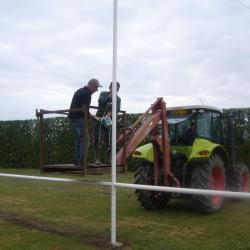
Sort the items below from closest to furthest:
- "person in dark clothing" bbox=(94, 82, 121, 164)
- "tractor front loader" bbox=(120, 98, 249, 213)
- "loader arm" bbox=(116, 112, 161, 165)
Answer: "person in dark clothing" bbox=(94, 82, 121, 164), "loader arm" bbox=(116, 112, 161, 165), "tractor front loader" bbox=(120, 98, 249, 213)

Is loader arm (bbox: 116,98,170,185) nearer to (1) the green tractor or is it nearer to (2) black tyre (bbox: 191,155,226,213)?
(1) the green tractor

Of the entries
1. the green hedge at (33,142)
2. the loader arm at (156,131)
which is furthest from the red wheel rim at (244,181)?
the green hedge at (33,142)

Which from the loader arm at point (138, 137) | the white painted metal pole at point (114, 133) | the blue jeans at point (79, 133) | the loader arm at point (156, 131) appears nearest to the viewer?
the white painted metal pole at point (114, 133)

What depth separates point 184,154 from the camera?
983cm

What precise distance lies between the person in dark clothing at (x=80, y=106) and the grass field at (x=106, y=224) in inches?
48.1

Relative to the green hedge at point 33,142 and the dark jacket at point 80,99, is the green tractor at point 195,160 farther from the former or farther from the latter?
the green hedge at point 33,142

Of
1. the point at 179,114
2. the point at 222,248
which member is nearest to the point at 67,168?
the point at 222,248

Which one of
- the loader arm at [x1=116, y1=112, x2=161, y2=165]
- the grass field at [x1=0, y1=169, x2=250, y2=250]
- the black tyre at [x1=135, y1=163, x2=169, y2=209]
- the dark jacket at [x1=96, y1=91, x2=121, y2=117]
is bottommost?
the grass field at [x1=0, y1=169, x2=250, y2=250]

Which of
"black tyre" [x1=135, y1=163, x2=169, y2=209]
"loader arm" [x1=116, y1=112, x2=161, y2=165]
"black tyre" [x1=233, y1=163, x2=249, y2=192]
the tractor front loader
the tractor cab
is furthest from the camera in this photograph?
"black tyre" [x1=233, y1=163, x2=249, y2=192]

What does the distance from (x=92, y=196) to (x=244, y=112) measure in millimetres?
7023

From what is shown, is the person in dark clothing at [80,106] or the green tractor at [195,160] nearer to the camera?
the person in dark clothing at [80,106]

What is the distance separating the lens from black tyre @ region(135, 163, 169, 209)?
9625 mm

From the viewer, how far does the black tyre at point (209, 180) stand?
9.05 m

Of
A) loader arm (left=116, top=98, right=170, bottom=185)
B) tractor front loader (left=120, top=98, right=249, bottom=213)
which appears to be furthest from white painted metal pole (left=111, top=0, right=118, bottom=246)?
loader arm (left=116, top=98, right=170, bottom=185)
